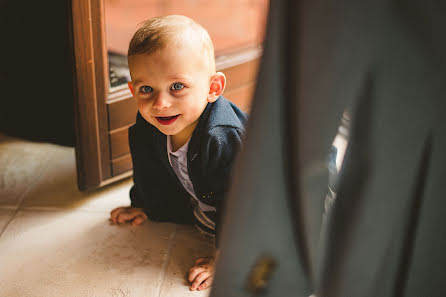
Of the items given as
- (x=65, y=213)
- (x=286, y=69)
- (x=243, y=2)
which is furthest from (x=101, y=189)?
(x=243, y=2)

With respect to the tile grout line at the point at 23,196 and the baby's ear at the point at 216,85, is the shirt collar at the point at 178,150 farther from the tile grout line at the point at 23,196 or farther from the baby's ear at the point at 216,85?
the tile grout line at the point at 23,196

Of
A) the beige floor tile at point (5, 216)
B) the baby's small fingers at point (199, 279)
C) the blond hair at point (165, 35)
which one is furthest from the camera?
the beige floor tile at point (5, 216)

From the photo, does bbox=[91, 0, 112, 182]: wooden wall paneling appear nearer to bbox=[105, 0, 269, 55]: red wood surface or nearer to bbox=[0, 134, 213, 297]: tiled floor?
bbox=[0, 134, 213, 297]: tiled floor

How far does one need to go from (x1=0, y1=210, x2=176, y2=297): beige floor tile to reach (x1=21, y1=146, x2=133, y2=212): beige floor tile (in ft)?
0.12

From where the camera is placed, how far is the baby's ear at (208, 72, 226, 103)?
3.22ft

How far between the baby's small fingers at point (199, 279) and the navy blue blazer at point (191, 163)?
0.39 feet

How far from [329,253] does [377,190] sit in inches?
5.3

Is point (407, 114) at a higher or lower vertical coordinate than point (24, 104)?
higher

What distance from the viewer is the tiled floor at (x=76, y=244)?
3.46ft

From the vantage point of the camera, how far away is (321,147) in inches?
22.5

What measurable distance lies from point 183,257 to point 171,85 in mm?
450

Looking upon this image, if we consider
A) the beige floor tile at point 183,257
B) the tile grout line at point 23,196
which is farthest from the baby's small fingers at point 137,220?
the tile grout line at point 23,196

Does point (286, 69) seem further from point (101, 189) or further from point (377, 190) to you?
point (101, 189)

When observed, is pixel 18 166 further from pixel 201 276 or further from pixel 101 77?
pixel 201 276
